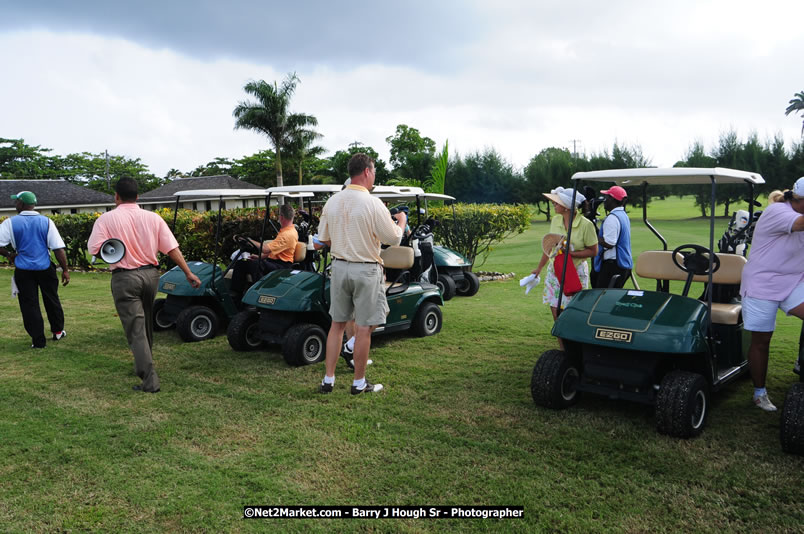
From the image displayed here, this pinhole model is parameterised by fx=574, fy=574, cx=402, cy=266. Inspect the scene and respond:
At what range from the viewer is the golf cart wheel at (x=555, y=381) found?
12.5 feet

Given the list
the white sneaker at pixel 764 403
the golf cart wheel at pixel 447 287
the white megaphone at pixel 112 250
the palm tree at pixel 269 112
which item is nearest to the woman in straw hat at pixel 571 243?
the white sneaker at pixel 764 403

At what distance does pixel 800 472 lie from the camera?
2.99 metres

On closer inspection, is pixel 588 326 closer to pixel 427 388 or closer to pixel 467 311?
pixel 427 388

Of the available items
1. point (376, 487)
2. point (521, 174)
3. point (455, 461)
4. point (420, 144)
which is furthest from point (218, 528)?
point (420, 144)

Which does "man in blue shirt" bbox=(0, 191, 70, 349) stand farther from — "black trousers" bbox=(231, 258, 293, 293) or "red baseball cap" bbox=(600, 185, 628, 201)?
"red baseball cap" bbox=(600, 185, 628, 201)

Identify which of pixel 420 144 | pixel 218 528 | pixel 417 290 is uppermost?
pixel 420 144

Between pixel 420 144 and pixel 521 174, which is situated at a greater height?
pixel 420 144

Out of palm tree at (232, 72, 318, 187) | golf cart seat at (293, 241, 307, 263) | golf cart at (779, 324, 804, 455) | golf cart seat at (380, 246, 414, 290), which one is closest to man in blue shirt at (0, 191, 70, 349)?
golf cart seat at (293, 241, 307, 263)

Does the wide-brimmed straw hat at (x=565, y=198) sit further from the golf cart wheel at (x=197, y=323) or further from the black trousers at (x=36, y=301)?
the black trousers at (x=36, y=301)

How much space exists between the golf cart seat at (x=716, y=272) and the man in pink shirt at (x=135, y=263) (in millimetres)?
3787

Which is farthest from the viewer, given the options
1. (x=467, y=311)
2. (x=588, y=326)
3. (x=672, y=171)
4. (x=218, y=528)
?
(x=467, y=311)

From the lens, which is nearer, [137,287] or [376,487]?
[376,487]

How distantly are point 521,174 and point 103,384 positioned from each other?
1265 inches

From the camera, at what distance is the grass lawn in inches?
105
